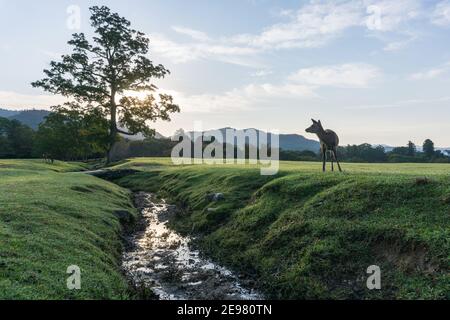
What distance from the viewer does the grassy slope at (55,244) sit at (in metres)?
12.2

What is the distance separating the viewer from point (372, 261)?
593 inches

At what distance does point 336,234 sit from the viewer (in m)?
17.4

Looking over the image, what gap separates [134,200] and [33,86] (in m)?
30.8

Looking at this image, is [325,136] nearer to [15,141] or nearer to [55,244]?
[55,244]

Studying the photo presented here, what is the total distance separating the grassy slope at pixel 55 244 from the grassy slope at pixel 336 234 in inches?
233

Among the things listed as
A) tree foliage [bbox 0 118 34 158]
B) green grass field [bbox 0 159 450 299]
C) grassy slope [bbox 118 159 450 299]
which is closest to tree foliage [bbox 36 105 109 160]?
green grass field [bbox 0 159 450 299]

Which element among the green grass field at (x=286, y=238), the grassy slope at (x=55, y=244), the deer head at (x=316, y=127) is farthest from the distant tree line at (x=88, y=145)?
the deer head at (x=316, y=127)

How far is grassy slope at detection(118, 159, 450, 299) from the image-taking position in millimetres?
13812

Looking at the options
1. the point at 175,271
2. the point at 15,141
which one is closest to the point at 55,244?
the point at 175,271

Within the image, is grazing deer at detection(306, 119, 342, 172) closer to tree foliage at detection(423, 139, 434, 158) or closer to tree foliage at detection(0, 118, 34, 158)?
tree foliage at detection(0, 118, 34, 158)

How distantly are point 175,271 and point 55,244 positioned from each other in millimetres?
5582

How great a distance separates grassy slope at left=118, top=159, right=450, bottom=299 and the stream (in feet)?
3.40

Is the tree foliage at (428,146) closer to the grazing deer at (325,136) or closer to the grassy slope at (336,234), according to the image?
the grazing deer at (325,136)
